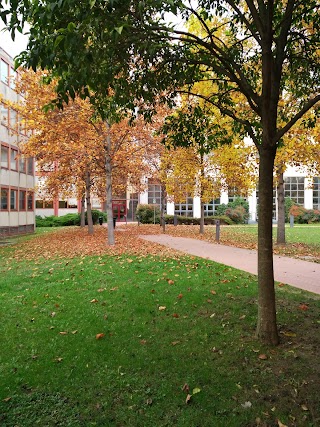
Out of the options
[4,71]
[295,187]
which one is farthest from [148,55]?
[295,187]

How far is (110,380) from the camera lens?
392 cm

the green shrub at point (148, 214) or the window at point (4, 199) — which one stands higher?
the window at point (4, 199)

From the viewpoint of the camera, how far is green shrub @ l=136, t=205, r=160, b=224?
34875 millimetres

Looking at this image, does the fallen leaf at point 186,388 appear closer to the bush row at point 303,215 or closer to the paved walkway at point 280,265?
the paved walkway at point 280,265

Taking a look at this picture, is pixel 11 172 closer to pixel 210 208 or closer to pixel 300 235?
pixel 300 235

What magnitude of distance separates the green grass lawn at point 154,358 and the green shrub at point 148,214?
27.2m

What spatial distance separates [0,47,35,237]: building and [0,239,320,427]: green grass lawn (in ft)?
55.8

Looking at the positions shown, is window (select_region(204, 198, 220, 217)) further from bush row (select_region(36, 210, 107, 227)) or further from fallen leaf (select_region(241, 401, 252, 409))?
fallen leaf (select_region(241, 401, 252, 409))

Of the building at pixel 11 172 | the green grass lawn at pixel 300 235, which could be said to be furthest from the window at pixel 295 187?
the building at pixel 11 172

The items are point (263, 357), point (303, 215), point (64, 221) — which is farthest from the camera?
point (303, 215)

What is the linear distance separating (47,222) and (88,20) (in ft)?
113

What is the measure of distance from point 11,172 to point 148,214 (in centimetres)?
1371

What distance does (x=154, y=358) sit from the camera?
4383 mm

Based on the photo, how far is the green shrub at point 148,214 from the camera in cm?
3488
